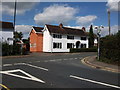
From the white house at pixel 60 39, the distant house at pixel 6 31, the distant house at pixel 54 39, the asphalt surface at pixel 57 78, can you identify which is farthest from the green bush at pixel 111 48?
the distant house at pixel 6 31

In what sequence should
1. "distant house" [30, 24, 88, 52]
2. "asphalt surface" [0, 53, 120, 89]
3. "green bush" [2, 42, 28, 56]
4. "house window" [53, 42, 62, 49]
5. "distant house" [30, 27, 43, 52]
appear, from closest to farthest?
1. "asphalt surface" [0, 53, 120, 89]
2. "green bush" [2, 42, 28, 56]
3. "distant house" [30, 24, 88, 52]
4. "house window" [53, 42, 62, 49]
5. "distant house" [30, 27, 43, 52]

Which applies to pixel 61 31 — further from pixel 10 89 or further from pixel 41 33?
pixel 10 89

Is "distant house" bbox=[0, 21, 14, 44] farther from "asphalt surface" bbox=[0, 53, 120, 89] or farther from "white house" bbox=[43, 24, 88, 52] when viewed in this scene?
"asphalt surface" bbox=[0, 53, 120, 89]

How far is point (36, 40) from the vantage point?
134 feet

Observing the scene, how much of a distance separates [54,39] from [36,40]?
5351 mm

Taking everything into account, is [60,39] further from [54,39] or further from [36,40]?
[36,40]

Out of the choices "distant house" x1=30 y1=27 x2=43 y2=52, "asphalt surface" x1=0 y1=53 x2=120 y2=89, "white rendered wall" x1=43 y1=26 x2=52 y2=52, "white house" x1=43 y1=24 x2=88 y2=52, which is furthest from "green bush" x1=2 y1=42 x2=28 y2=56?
"asphalt surface" x1=0 y1=53 x2=120 y2=89

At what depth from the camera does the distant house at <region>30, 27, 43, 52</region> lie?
4034 cm

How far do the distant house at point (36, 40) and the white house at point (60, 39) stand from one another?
1.36 meters

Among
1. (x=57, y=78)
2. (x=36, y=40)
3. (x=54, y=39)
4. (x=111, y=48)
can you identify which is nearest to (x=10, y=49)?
(x=54, y=39)

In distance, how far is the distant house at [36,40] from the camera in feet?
132

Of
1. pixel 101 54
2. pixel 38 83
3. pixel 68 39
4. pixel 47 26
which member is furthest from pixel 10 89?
pixel 68 39

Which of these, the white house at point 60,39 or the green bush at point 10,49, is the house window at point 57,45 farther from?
the green bush at point 10,49

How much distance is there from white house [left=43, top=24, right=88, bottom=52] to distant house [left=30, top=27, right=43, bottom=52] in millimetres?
1356
